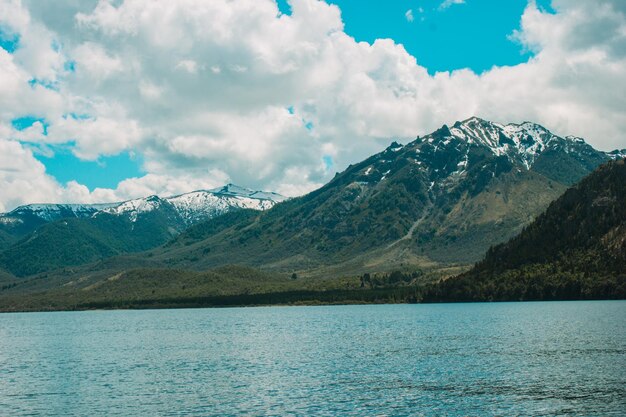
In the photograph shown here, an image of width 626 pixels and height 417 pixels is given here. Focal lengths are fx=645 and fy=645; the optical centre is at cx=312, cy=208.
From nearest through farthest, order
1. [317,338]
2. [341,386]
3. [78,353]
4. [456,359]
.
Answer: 1. [341,386]
2. [456,359]
3. [78,353]
4. [317,338]

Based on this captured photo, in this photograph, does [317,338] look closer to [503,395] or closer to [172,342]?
[172,342]

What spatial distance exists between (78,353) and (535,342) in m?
115

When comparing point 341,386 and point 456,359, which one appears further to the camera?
point 456,359

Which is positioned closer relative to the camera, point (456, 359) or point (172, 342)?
point (456, 359)

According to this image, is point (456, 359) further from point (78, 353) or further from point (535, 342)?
point (78, 353)

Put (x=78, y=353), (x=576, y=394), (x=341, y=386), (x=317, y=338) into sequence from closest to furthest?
1. (x=576, y=394)
2. (x=341, y=386)
3. (x=78, y=353)
4. (x=317, y=338)

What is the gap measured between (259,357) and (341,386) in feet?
162

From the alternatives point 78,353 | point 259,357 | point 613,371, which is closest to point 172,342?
point 78,353

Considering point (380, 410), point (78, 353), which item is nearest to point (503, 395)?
point (380, 410)

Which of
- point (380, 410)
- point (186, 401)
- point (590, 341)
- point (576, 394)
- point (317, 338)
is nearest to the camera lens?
point (380, 410)

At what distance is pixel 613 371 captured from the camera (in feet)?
331

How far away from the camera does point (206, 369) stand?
126 metres

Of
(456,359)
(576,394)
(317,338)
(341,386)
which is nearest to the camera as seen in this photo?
(576,394)

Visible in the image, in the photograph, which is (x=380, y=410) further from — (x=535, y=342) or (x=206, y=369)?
(x=535, y=342)
